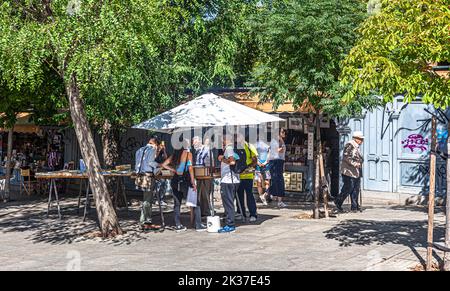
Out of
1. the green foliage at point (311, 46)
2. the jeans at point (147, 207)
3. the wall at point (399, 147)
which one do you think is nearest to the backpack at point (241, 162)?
the green foliage at point (311, 46)

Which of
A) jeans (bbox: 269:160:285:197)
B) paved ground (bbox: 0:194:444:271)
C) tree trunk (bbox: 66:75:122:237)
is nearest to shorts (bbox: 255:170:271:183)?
jeans (bbox: 269:160:285:197)

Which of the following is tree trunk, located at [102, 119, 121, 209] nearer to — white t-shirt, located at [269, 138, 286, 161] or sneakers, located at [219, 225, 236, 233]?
white t-shirt, located at [269, 138, 286, 161]

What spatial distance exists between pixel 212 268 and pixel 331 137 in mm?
10099

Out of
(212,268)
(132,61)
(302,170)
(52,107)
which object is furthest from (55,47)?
(302,170)

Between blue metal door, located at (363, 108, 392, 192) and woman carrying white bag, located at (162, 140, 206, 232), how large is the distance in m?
6.11

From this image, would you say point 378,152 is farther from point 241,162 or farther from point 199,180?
point 199,180

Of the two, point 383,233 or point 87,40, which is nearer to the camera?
point 87,40

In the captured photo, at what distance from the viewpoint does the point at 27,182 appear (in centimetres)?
2089

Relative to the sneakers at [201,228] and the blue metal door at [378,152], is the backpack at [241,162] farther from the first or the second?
the blue metal door at [378,152]

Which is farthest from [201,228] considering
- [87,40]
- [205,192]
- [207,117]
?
[87,40]

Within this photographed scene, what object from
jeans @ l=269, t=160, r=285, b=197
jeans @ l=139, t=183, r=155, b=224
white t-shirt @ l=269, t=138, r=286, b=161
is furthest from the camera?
white t-shirt @ l=269, t=138, r=286, b=161

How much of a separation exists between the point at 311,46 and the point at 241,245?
14.6 ft

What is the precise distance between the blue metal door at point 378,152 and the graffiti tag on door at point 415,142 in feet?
1.50

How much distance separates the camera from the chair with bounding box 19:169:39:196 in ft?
68.2
